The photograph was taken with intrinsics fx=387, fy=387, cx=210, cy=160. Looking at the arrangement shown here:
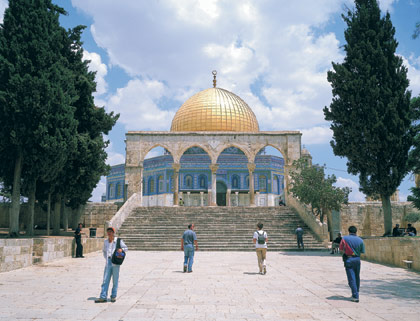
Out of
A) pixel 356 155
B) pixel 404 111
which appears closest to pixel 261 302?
pixel 356 155

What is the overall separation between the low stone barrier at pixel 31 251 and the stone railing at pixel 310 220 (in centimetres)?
998

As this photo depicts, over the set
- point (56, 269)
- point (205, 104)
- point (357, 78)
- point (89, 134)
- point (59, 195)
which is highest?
point (205, 104)

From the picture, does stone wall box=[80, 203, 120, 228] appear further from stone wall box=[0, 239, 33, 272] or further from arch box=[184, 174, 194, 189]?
stone wall box=[0, 239, 33, 272]

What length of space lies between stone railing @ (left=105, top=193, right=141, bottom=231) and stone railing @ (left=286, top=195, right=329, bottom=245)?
9.02m

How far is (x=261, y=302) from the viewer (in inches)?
218

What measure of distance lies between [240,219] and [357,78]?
29.0ft

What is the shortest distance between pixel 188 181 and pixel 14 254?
2845 centimetres

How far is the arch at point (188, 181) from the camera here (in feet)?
122

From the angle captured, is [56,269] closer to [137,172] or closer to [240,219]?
[240,219]

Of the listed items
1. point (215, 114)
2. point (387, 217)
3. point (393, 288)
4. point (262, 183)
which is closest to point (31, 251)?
point (393, 288)

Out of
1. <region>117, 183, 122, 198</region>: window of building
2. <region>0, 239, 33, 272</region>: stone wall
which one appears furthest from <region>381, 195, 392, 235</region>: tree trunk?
<region>117, 183, 122, 198</region>: window of building

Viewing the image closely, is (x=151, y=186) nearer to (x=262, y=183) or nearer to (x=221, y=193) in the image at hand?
(x=221, y=193)

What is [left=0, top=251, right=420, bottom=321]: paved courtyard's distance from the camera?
15.7 ft

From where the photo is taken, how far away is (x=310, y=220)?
18.4m
